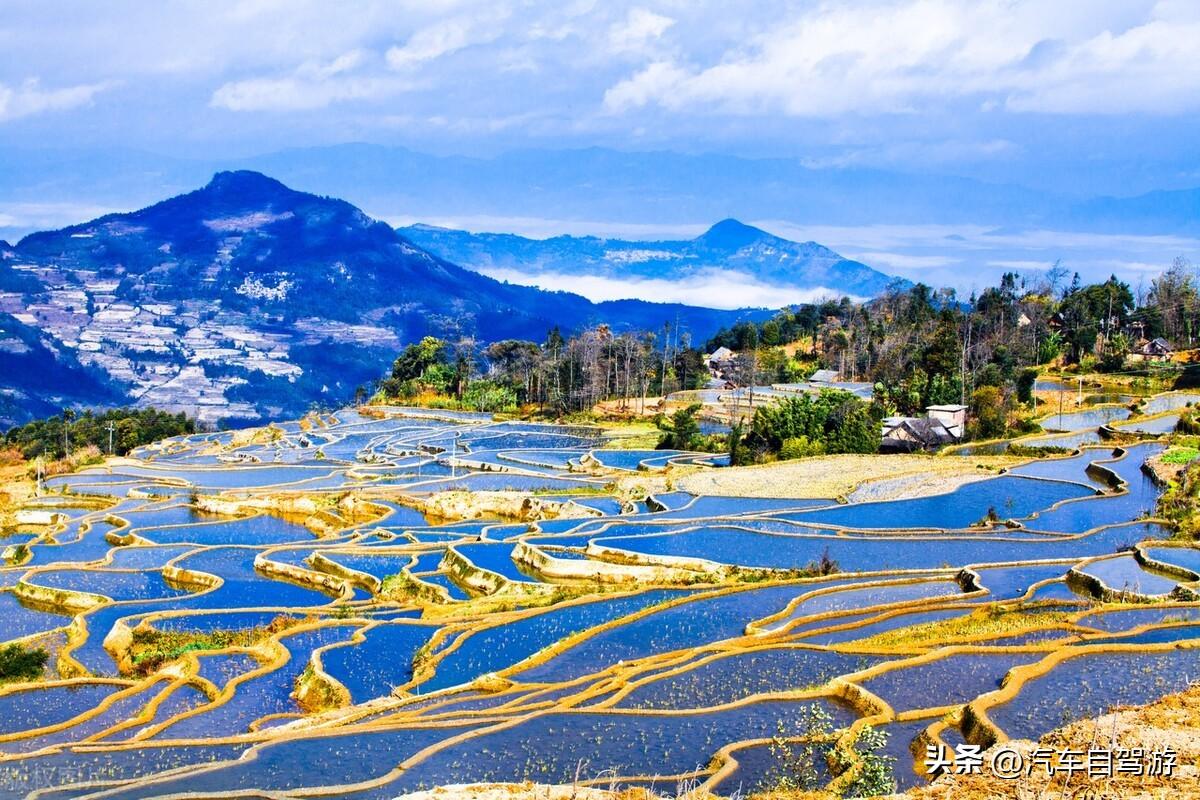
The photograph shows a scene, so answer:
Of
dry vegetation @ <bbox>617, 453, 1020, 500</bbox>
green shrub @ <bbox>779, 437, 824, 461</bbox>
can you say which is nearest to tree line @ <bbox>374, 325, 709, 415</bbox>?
green shrub @ <bbox>779, 437, 824, 461</bbox>

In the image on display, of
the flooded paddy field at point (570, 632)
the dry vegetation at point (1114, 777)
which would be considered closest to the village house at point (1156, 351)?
the flooded paddy field at point (570, 632)

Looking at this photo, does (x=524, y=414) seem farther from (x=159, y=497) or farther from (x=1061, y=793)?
(x=1061, y=793)

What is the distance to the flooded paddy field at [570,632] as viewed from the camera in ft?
55.7

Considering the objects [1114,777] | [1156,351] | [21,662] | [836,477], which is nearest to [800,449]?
[836,477]

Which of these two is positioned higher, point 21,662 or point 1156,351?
point 1156,351

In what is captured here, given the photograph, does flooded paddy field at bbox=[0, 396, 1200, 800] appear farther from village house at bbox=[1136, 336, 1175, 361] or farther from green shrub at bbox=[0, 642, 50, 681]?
village house at bbox=[1136, 336, 1175, 361]

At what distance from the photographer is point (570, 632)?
78.9 ft

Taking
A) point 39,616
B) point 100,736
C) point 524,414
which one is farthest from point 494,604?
point 524,414

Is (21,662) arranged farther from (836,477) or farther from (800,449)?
(800,449)

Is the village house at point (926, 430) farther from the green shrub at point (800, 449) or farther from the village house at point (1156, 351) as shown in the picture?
the village house at point (1156, 351)

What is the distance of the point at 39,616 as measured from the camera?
95.2 ft

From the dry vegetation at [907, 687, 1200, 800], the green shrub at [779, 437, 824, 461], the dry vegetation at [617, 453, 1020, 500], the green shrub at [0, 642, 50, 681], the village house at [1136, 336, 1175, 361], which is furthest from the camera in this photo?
the village house at [1136, 336, 1175, 361]

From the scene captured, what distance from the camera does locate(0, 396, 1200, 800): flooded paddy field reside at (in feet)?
55.7

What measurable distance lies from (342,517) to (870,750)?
29838 millimetres
